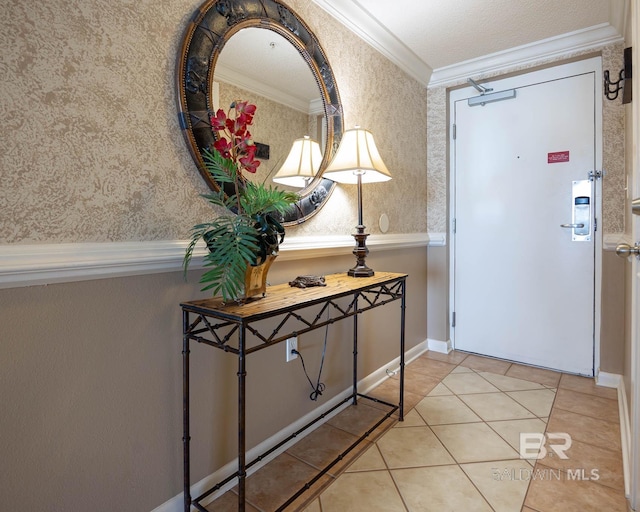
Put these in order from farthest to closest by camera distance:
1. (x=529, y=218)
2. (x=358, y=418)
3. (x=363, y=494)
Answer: (x=529, y=218) < (x=358, y=418) < (x=363, y=494)

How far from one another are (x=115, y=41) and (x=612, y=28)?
2.72 m

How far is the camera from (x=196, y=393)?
1.36 metres

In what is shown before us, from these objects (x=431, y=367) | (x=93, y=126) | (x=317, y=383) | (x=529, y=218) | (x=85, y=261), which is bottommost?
(x=431, y=367)

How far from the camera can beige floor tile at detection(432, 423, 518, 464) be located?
1.67 m

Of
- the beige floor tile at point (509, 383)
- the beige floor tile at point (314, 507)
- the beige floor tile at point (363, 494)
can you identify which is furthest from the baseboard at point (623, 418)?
the beige floor tile at point (314, 507)

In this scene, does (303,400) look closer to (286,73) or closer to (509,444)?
(509,444)

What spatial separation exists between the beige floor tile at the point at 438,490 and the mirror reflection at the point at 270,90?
4.37 ft

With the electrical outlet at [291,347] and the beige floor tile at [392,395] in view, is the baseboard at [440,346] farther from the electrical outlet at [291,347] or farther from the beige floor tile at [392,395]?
the electrical outlet at [291,347]

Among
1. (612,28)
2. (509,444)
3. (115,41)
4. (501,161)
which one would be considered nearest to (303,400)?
(509,444)

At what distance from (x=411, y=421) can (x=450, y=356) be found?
3.56ft

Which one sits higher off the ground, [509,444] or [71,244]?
[71,244]

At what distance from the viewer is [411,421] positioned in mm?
1975

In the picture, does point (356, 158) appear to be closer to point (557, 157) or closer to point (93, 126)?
point (93, 126)

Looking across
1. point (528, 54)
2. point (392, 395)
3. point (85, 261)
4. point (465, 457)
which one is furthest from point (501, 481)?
point (528, 54)
